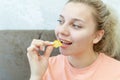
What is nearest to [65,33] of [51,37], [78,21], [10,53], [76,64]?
[78,21]

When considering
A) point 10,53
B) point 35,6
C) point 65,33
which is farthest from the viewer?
point 35,6

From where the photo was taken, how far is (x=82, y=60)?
A: 1169 mm

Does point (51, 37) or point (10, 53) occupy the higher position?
point (51, 37)

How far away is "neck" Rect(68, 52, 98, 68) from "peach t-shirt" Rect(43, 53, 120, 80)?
17 millimetres

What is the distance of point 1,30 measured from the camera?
4.89 ft

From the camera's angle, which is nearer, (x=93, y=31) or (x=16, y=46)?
(x=93, y=31)

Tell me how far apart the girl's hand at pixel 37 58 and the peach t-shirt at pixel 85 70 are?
0.28 ft

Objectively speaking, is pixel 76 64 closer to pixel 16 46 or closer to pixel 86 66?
pixel 86 66

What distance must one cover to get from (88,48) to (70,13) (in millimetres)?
197

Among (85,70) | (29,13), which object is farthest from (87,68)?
(29,13)

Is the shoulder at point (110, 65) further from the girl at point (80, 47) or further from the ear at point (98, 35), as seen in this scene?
the ear at point (98, 35)

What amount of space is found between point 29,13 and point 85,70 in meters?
0.61

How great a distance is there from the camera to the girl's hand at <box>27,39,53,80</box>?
1083mm

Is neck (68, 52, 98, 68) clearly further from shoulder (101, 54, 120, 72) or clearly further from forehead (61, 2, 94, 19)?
forehead (61, 2, 94, 19)
